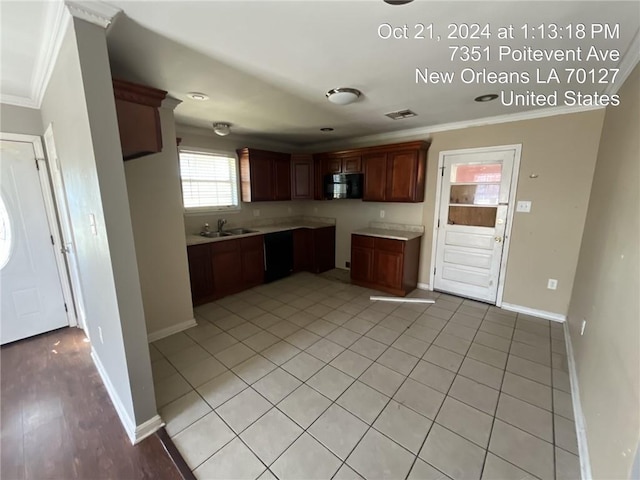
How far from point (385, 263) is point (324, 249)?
146 cm

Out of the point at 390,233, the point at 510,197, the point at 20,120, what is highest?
the point at 20,120

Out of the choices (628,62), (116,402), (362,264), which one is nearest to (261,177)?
(362,264)

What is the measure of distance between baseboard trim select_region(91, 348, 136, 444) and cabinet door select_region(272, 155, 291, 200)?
3.23m

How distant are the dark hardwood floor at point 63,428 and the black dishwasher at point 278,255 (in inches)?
94.0

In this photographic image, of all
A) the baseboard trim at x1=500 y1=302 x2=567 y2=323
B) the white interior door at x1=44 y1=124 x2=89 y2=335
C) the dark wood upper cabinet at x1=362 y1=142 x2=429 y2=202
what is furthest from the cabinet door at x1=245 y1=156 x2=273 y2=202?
the baseboard trim at x1=500 y1=302 x2=567 y2=323

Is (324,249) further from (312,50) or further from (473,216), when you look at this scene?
(312,50)

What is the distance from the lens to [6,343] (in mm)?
2668

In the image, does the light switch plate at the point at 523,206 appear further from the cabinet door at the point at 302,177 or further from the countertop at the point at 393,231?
the cabinet door at the point at 302,177

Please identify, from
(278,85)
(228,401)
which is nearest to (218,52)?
(278,85)

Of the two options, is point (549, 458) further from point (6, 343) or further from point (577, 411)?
point (6, 343)

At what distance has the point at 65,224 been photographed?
Result: 8.69ft

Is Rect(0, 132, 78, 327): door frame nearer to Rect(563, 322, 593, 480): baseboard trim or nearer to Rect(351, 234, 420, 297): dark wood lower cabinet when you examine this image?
Rect(351, 234, 420, 297): dark wood lower cabinet

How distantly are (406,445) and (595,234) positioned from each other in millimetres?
2305

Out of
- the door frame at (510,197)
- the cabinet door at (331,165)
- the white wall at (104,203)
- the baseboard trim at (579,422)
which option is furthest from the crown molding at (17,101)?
the baseboard trim at (579,422)
